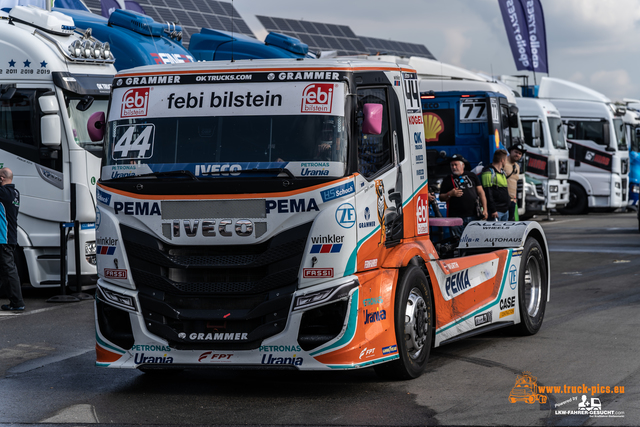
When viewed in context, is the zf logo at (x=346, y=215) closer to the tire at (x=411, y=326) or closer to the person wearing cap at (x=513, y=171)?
the tire at (x=411, y=326)

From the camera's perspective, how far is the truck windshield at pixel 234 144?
671cm

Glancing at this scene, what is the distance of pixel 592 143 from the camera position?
97.5 ft

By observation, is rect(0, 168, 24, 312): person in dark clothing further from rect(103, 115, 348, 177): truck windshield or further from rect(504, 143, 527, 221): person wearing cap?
rect(504, 143, 527, 221): person wearing cap

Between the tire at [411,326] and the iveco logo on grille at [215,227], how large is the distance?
4.29 feet

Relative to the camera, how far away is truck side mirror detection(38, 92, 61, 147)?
39.4ft

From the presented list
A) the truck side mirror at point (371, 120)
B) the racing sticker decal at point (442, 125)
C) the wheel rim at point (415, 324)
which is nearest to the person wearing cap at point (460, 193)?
the wheel rim at point (415, 324)

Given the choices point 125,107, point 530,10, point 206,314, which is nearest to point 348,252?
point 206,314

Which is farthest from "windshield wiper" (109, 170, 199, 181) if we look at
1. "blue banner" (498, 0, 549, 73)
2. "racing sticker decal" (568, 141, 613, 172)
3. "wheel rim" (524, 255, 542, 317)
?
"blue banner" (498, 0, 549, 73)

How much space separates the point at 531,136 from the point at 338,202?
20.7 m

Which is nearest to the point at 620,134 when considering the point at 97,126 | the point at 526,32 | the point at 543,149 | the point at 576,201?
the point at 576,201

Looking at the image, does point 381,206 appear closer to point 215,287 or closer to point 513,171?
point 215,287

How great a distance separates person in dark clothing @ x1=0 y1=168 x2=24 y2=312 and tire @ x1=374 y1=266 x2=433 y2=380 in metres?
6.04

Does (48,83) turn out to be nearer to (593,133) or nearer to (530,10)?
(593,133)

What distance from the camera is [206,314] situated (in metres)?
6.75
